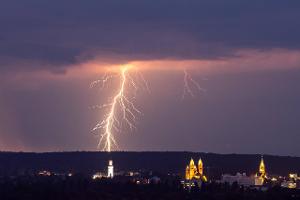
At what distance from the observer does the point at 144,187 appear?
159125 millimetres

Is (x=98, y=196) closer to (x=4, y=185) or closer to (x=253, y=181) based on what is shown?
(x=4, y=185)

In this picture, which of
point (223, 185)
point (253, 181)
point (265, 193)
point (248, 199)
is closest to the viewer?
point (248, 199)

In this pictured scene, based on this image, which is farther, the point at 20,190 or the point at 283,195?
the point at 283,195

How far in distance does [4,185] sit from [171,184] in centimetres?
3260

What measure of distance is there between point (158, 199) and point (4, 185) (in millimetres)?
18956

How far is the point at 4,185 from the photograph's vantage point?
481ft

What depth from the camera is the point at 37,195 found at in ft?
426

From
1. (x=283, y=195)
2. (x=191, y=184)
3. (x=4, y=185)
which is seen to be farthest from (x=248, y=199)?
(x=191, y=184)

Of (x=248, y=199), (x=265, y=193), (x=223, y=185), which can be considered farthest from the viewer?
(x=223, y=185)

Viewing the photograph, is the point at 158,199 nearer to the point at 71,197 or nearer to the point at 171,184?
the point at 71,197

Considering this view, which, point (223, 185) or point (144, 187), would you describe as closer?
point (144, 187)

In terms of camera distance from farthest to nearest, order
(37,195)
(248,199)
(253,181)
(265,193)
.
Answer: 1. (253,181)
2. (265,193)
3. (248,199)
4. (37,195)

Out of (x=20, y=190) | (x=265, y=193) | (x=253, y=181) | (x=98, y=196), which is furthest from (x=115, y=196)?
(x=253, y=181)

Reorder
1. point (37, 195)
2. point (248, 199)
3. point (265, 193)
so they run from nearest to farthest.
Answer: point (37, 195), point (248, 199), point (265, 193)
